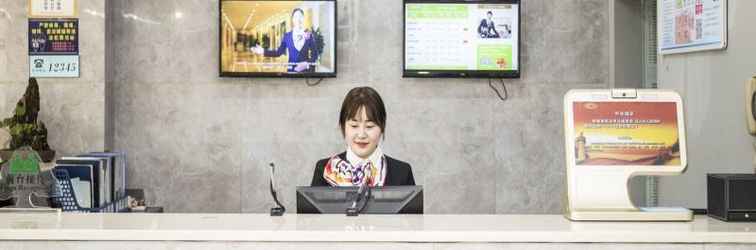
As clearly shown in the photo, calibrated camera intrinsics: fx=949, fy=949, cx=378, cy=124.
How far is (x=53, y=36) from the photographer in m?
5.90

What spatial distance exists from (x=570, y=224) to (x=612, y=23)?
318 centimetres

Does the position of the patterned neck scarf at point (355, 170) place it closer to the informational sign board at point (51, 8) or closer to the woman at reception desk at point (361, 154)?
the woman at reception desk at point (361, 154)

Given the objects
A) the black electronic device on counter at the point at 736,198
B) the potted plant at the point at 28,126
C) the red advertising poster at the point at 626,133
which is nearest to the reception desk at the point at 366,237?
the black electronic device on counter at the point at 736,198

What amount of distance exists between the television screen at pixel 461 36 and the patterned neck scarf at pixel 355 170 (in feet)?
5.39

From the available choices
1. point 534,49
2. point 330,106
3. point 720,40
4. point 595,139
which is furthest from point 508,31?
point 595,139

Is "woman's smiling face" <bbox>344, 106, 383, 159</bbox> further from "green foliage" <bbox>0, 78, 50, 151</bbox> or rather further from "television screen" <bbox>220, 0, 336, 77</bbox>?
"green foliage" <bbox>0, 78, 50, 151</bbox>

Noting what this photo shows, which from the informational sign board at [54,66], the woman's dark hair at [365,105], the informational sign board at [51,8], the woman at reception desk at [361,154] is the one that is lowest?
the woman at reception desk at [361,154]

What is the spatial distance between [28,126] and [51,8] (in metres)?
0.78

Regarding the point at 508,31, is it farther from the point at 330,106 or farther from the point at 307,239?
the point at 307,239

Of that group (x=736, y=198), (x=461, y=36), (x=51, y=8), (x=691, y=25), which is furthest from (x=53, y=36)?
(x=736, y=198)

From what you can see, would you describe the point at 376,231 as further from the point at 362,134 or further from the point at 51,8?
the point at 51,8

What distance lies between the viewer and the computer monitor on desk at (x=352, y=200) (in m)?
3.51

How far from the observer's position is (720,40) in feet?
14.5

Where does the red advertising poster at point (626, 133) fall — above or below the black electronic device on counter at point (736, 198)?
above
